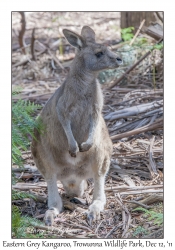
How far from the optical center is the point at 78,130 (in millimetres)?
4840

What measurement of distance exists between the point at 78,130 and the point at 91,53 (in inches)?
29.4

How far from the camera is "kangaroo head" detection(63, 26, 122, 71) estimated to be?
4637 mm

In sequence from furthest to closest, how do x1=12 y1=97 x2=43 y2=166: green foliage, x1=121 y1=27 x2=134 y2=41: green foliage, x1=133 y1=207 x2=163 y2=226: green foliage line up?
x1=121 y1=27 x2=134 y2=41: green foliage
x1=12 y1=97 x2=43 y2=166: green foliage
x1=133 y1=207 x2=163 y2=226: green foliage

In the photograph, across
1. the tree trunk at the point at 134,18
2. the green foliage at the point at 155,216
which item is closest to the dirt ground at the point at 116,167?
the green foliage at the point at 155,216

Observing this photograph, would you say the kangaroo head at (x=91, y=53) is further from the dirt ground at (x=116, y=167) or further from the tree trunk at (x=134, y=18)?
the tree trunk at (x=134, y=18)

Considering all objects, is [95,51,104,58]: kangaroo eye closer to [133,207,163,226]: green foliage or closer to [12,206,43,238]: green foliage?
[133,207,163,226]: green foliage

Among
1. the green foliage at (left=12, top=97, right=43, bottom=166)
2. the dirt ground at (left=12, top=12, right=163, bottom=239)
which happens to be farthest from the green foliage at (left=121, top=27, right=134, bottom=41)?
the green foliage at (left=12, top=97, right=43, bottom=166)

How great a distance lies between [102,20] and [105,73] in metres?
3.41

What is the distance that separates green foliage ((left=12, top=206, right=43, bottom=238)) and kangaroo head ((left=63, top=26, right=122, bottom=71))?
4.98 ft

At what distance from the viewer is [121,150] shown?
19.5 ft

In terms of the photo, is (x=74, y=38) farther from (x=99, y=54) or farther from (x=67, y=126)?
(x=67, y=126)

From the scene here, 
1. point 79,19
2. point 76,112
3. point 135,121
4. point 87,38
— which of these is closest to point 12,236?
point 76,112

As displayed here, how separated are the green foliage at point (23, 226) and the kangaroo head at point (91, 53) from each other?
4.98 ft

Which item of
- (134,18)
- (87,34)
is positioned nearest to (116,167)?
(87,34)
